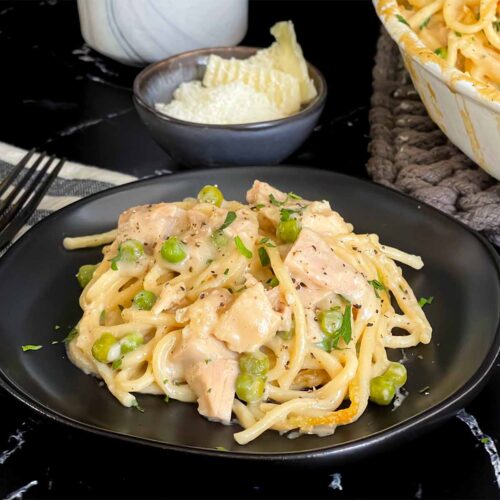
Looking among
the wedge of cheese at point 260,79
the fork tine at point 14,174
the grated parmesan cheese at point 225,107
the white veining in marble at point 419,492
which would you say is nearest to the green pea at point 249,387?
the white veining in marble at point 419,492

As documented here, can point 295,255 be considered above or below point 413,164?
above

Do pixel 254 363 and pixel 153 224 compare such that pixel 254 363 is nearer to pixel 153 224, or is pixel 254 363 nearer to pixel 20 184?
pixel 153 224

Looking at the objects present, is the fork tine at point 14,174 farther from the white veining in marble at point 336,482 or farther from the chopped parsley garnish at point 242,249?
the white veining in marble at point 336,482

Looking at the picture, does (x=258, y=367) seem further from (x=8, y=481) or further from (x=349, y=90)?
(x=349, y=90)

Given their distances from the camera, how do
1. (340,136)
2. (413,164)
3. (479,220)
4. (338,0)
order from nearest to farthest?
(479,220) < (413,164) < (340,136) < (338,0)

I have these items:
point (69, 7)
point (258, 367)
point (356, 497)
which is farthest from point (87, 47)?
point (356, 497)

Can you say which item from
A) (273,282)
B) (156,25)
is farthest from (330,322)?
(156,25)
